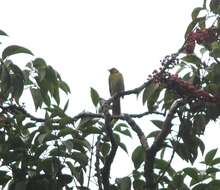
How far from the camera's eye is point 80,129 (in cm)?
351

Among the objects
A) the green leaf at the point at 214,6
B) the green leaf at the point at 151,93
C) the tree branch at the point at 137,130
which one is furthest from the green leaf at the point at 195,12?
the tree branch at the point at 137,130

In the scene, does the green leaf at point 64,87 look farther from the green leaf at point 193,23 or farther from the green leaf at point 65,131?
the green leaf at point 193,23

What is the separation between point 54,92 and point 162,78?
0.72 metres

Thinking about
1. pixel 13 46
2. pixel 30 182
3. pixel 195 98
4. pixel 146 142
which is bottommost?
pixel 30 182

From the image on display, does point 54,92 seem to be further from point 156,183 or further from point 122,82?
point 122,82

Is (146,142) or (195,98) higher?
(195,98)

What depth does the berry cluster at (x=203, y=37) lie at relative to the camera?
376 cm

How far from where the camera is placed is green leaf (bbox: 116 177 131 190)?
333 cm

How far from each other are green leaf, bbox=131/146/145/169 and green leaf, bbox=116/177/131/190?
15cm

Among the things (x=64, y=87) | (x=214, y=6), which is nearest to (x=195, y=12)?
(x=214, y=6)

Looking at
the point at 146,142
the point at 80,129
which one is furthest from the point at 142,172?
the point at 80,129

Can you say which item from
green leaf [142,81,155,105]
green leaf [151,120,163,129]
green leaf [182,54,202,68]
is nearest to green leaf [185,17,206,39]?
green leaf [182,54,202,68]

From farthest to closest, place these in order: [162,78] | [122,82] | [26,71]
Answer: [122,82], [26,71], [162,78]

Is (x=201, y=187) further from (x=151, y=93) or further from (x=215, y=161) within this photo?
(x=151, y=93)
